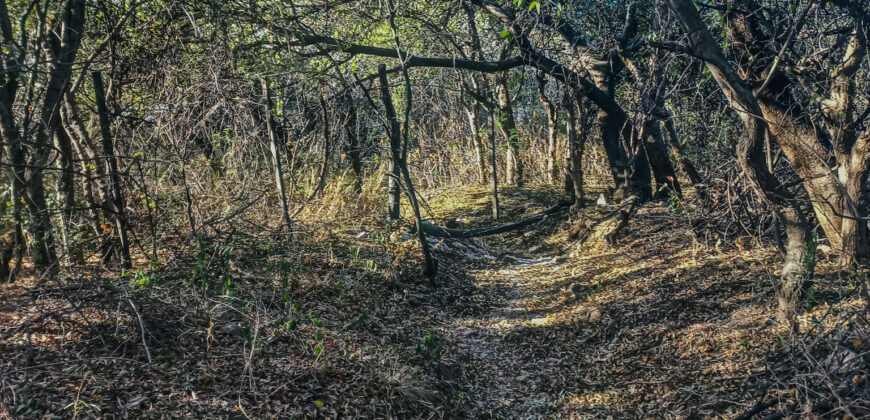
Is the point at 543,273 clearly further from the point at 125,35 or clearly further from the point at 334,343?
the point at 125,35

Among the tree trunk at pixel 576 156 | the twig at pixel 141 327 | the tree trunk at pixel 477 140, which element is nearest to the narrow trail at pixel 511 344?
the tree trunk at pixel 576 156

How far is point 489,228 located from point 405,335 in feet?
16.3

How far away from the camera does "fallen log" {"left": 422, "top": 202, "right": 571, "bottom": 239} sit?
9734 millimetres

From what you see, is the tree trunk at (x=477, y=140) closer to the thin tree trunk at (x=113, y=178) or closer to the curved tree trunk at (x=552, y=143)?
the curved tree trunk at (x=552, y=143)

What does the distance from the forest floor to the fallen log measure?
121 centimetres

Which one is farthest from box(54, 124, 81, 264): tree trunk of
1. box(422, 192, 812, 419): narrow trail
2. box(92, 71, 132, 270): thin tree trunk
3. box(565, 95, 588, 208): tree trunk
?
box(565, 95, 588, 208): tree trunk

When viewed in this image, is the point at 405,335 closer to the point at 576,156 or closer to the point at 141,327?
the point at 141,327

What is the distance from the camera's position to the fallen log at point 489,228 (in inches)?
383

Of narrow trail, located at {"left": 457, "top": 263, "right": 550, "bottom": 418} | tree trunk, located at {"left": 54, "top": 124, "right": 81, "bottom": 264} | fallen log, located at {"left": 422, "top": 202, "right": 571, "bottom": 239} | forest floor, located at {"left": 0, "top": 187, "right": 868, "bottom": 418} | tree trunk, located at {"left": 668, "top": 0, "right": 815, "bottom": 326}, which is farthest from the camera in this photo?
Answer: fallen log, located at {"left": 422, "top": 202, "right": 571, "bottom": 239}

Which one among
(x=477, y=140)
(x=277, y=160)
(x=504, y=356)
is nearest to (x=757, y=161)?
(x=504, y=356)

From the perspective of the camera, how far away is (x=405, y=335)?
628cm

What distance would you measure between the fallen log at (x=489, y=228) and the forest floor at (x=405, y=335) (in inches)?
47.6

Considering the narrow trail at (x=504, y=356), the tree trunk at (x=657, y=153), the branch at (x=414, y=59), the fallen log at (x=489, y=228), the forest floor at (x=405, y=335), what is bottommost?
the narrow trail at (x=504, y=356)

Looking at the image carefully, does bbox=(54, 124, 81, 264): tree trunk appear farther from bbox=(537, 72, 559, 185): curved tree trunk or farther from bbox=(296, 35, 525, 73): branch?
bbox=(537, 72, 559, 185): curved tree trunk
